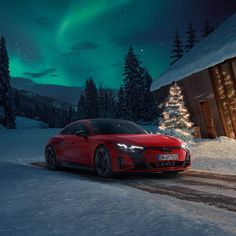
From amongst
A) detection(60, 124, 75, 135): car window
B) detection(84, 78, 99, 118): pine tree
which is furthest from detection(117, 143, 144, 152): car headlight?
detection(84, 78, 99, 118): pine tree

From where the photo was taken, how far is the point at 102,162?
936 centimetres

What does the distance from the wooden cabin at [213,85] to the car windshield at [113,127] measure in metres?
5.66

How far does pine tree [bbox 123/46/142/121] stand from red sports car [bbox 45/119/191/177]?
55.0m

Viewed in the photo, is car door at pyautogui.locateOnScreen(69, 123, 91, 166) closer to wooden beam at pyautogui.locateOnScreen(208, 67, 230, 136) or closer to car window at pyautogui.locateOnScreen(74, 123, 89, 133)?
car window at pyautogui.locateOnScreen(74, 123, 89, 133)

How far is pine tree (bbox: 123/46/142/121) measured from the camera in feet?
217

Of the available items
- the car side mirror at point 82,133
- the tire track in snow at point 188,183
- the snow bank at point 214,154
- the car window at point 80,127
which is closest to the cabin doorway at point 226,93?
the snow bank at point 214,154

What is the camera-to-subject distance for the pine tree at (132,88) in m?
66.2

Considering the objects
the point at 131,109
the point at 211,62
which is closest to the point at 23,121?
the point at 131,109

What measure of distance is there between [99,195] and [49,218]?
1458 mm

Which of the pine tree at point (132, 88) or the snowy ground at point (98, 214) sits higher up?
the pine tree at point (132, 88)

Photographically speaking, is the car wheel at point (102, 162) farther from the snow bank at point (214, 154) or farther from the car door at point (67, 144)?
the snow bank at point (214, 154)

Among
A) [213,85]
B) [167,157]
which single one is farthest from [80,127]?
[213,85]

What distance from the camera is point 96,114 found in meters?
87.8

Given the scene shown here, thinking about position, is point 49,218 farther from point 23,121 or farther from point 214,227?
point 23,121
